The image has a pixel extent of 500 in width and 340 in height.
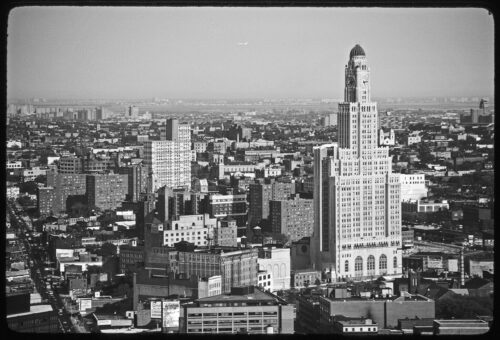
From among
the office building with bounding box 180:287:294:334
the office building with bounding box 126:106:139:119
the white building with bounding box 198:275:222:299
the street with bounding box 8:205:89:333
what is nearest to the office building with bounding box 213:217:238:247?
the office building with bounding box 126:106:139:119

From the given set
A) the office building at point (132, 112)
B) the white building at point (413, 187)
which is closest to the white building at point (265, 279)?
the white building at point (413, 187)

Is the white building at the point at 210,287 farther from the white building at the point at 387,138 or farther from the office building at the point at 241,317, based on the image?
the white building at the point at 387,138

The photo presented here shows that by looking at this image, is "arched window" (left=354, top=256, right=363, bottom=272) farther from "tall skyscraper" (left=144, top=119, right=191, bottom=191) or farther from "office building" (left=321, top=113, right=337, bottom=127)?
"tall skyscraper" (left=144, top=119, right=191, bottom=191)

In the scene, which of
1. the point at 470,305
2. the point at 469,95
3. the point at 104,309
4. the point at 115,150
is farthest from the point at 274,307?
the point at 115,150

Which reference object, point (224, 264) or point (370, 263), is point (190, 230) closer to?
point (370, 263)

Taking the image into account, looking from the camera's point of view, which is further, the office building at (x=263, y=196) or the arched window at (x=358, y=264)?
the office building at (x=263, y=196)

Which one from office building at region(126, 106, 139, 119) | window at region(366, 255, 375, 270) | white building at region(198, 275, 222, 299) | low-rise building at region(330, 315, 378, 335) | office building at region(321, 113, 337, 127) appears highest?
office building at region(126, 106, 139, 119)

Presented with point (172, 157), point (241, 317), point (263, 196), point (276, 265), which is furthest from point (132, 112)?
point (241, 317)
